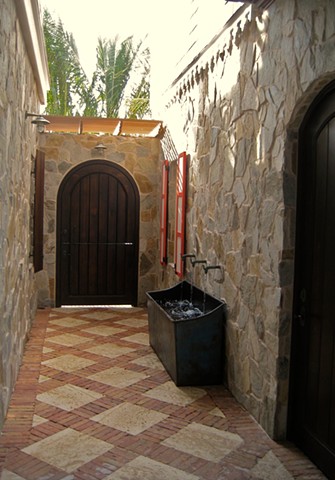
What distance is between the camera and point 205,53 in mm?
4516

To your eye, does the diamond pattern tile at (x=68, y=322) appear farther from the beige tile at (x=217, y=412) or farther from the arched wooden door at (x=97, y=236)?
the beige tile at (x=217, y=412)

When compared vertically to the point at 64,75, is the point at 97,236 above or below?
below

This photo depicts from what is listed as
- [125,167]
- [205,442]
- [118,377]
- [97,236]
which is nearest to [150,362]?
[118,377]

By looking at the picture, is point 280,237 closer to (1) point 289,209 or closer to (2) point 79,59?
(1) point 289,209

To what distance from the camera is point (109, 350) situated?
4.71 metres

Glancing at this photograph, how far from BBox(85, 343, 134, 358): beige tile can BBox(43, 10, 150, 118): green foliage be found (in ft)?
23.7

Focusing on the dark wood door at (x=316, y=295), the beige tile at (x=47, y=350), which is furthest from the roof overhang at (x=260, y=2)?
the beige tile at (x=47, y=350)

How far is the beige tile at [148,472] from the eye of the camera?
2.45 metres

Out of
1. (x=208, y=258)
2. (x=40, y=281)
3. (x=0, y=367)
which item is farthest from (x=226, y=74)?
(x=40, y=281)

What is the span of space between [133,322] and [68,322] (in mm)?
790

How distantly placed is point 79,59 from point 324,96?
9831 mm

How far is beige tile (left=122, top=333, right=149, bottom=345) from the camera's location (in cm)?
507

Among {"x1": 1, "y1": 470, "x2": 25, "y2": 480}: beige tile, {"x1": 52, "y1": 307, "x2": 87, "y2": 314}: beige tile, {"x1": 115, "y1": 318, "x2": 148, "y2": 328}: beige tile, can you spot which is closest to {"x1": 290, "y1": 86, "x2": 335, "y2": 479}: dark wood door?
{"x1": 1, "y1": 470, "x2": 25, "y2": 480}: beige tile

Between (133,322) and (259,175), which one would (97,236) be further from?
(259,175)
